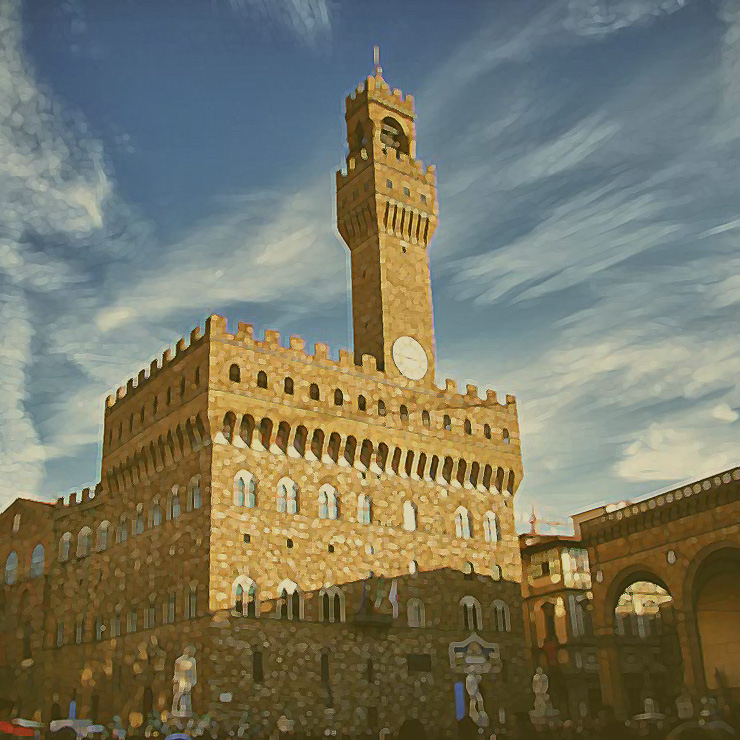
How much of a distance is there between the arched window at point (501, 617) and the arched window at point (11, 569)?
27.6 m

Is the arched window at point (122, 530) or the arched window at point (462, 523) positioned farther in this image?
the arched window at point (462, 523)

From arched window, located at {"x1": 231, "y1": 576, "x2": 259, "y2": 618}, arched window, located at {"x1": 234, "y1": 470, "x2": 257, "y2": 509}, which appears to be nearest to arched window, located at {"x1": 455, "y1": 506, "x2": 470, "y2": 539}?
arched window, located at {"x1": 234, "y1": 470, "x2": 257, "y2": 509}

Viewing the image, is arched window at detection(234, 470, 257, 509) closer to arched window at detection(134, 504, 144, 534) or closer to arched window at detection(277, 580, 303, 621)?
arched window at detection(277, 580, 303, 621)

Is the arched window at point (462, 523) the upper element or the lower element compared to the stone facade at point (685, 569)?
upper

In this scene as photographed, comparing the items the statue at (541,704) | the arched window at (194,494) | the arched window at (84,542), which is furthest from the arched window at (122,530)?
the statue at (541,704)

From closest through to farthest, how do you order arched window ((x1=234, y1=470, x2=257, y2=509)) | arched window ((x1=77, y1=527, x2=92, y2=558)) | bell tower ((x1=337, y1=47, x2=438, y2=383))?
arched window ((x1=234, y1=470, x2=257, y2=509))
bell tower ((x1=337, y1=47, x2=438, y2=383))
arched window ((x1=77, y1=527, x2=92, y2=558))

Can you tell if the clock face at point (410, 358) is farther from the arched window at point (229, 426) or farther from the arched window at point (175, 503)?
the arched window at point (175, 503)

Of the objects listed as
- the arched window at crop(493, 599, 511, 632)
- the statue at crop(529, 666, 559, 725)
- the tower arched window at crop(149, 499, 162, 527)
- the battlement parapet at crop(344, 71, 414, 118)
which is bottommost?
the statue at crop(529, 666, 559, 725)

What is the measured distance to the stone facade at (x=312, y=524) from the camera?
130ft

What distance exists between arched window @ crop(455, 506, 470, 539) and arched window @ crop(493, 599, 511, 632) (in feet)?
12.3

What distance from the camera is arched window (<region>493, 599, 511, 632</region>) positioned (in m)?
47.3

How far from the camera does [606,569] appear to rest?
4766 centimetres

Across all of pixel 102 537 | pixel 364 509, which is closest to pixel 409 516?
pixel 364 509

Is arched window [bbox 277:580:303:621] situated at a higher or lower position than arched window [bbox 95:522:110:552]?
lower
